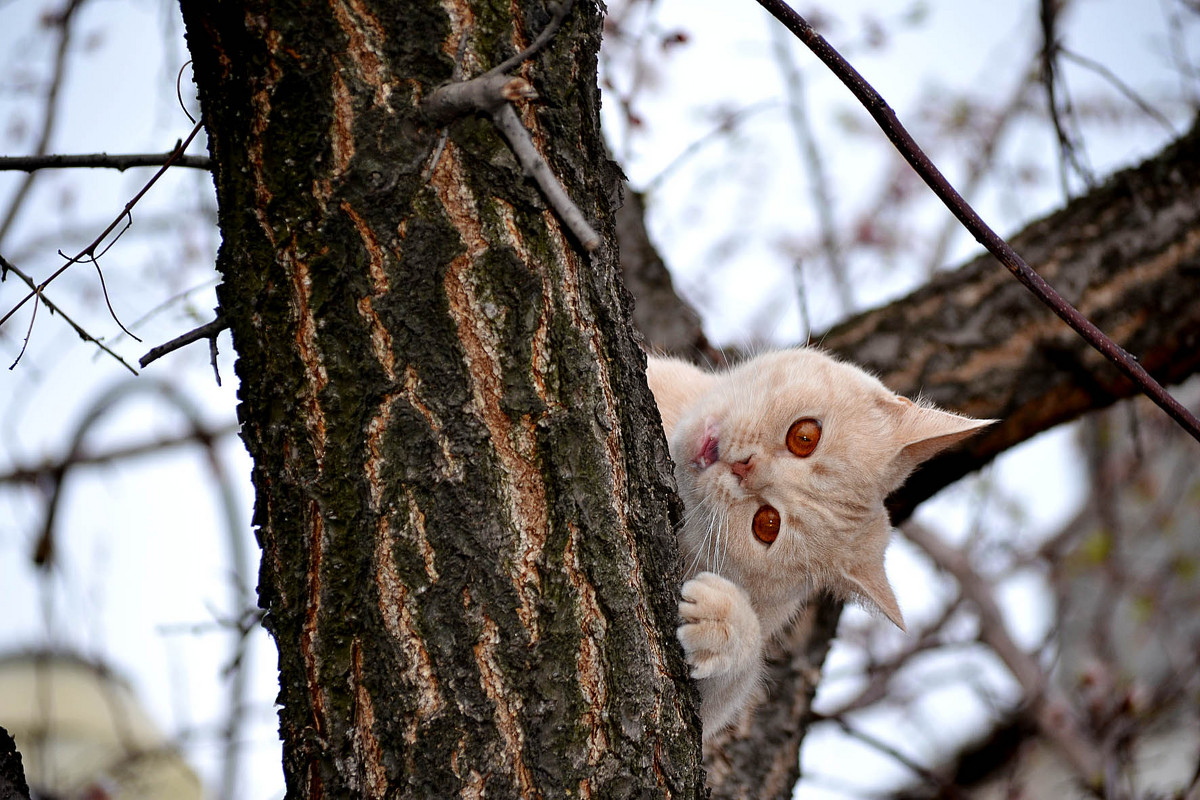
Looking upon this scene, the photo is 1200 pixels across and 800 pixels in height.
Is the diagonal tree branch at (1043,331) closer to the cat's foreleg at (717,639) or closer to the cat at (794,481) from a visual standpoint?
the cat at (794,481)

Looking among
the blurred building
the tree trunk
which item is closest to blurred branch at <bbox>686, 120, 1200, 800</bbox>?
the tree trunk

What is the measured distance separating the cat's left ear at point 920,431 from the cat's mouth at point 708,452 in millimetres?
421

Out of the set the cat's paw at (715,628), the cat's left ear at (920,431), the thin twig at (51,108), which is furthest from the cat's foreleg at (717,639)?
the thin twig at (51,108)

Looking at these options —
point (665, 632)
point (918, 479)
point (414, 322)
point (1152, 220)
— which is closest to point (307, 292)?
point (414, 322)

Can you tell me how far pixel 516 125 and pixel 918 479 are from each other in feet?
6.70

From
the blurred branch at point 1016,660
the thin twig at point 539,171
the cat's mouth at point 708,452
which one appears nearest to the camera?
the thin twig at point 539,171

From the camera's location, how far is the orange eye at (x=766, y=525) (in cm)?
208

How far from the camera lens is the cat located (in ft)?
6.77

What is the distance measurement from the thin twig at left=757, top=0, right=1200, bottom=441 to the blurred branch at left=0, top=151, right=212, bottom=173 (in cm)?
92

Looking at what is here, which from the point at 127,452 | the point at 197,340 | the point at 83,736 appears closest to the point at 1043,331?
the point at 197,340

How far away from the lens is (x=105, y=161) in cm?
142

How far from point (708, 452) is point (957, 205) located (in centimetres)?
99

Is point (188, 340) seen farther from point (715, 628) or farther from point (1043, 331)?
point (1043, 331)

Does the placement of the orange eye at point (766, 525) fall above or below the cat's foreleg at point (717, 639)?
above
